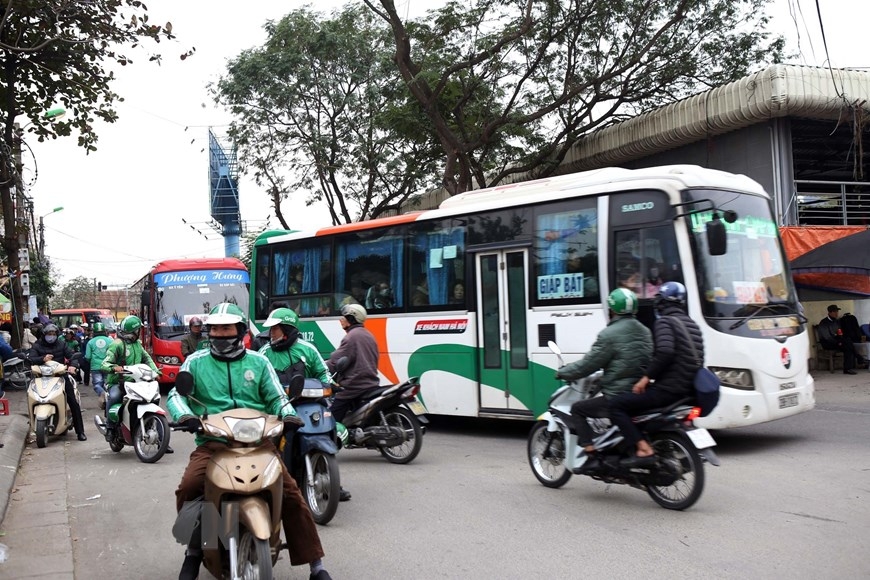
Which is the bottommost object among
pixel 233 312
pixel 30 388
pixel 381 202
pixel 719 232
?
pixel 30 388

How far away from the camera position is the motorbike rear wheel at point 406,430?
28.3 ft

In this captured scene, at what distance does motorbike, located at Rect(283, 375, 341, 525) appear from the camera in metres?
6.11

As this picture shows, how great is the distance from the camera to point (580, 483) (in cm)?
746

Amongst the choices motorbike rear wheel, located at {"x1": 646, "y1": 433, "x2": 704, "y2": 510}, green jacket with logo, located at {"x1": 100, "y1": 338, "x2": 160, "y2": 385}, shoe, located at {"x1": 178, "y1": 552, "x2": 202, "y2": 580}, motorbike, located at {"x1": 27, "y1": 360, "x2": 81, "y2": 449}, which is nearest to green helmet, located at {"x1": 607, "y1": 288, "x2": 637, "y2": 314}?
motorbike rear wheel, located at {"x1": 646, "y1": 433, "x2": 704, "y2": 510}

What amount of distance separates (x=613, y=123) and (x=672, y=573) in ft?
59.4

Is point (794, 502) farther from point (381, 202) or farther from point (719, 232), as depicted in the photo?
point (381, 202)

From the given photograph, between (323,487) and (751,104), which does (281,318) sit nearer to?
(323,487)

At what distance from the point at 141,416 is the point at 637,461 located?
229 inches

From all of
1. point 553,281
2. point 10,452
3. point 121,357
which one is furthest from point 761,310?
point 10,452

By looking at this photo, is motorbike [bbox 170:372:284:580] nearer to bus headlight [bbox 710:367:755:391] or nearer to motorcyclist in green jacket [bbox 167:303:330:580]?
motorcyclist in green jacket [bbox 167:303:330:580]

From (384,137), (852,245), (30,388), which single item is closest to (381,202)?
(384,137)

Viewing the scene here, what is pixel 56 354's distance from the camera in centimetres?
1145

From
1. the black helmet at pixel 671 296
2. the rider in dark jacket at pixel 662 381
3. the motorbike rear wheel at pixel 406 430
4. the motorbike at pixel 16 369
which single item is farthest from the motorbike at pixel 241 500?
the motorbike at pixel 16 369

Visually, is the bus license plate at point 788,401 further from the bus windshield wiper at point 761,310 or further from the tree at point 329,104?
the tree at point 329,104
